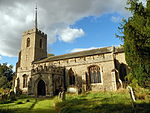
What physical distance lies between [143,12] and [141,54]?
306 centimetres

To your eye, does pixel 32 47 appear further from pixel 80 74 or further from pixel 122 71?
pixel 122 71

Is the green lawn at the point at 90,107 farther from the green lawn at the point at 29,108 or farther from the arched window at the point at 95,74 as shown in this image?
the arched window at the point at 95,74

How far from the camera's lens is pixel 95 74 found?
23266 mm

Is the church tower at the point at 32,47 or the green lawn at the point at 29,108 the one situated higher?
the church tower at the point at 32,47

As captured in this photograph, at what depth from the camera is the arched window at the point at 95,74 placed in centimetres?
2293

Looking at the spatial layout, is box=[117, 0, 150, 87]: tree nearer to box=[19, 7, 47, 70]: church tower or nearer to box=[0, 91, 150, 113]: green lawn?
box=[0, 91, 150, 113]: green lawn

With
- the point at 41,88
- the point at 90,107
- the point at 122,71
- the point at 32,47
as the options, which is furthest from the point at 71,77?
the point at 90,107

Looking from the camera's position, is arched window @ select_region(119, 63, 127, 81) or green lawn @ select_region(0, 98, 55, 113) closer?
green lawn @ select_region(0, 98, 55, 113)

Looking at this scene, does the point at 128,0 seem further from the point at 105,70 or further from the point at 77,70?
the point at 77,70

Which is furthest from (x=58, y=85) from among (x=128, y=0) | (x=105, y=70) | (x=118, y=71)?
(x=128, y=0)

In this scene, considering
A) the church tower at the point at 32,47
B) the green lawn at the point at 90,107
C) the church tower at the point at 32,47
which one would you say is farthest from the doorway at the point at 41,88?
the church tower at the point at 32,47

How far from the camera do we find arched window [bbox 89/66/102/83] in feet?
75.2

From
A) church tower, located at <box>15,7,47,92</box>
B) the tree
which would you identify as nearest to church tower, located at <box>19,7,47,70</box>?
church tower, located at <box>15,7,47,92</box>

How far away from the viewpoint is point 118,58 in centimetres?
2319
